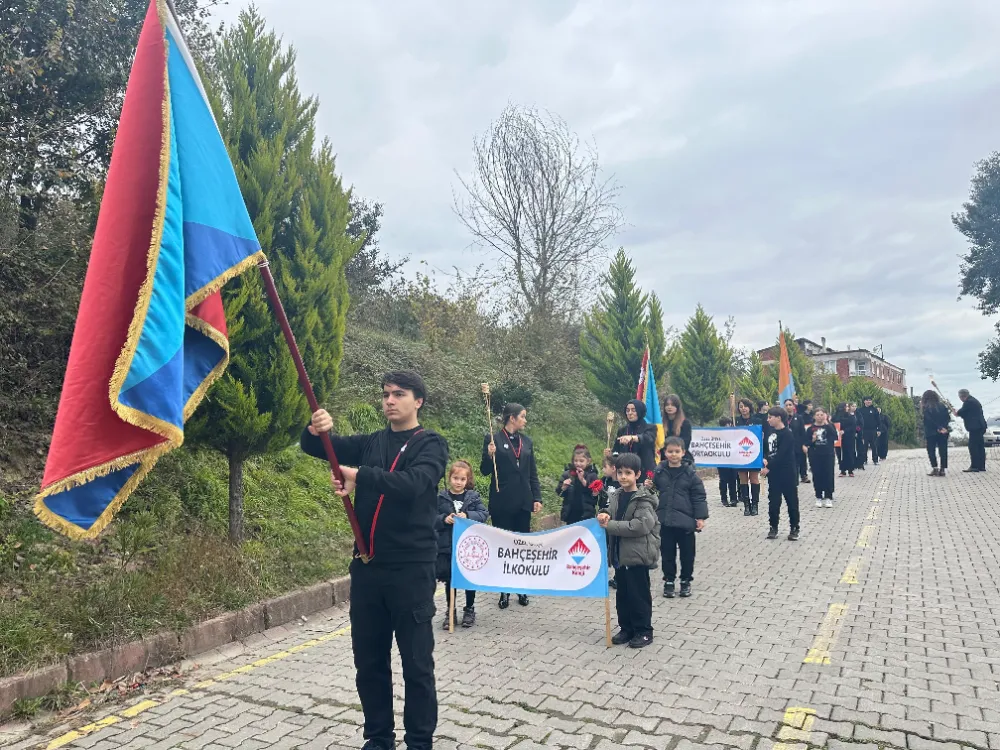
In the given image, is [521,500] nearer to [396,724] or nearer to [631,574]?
[631,574]

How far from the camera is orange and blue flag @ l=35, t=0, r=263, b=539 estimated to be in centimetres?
318

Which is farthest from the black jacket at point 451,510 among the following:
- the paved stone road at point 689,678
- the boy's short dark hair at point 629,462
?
the boy's short dark hair at point 629,462

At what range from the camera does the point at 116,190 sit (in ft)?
11.3

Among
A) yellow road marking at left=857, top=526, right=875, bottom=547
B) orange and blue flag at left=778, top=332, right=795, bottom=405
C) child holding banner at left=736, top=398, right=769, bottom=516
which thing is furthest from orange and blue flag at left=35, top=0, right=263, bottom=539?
orange and blue flag at left=778, top=332, right=795, bottom=405

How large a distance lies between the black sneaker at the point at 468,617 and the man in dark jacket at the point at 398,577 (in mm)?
2935

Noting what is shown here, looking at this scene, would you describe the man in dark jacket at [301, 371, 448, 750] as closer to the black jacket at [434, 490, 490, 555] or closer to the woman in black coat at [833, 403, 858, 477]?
the black jacket at [434, 490, 490, 555]

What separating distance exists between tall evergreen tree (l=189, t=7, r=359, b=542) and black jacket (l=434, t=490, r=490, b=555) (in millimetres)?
1962

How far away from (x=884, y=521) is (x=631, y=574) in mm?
7813

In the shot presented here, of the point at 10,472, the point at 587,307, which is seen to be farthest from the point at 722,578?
the point at 587,307

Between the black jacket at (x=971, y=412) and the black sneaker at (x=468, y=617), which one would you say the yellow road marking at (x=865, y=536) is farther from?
the black jacket at (x=971, y=412)

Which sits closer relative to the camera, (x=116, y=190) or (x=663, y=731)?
(x=116, y=190)

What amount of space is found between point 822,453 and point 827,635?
27.7 feet

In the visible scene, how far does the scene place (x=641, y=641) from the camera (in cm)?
586

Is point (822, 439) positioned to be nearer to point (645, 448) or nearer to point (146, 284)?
point (645, 448)
